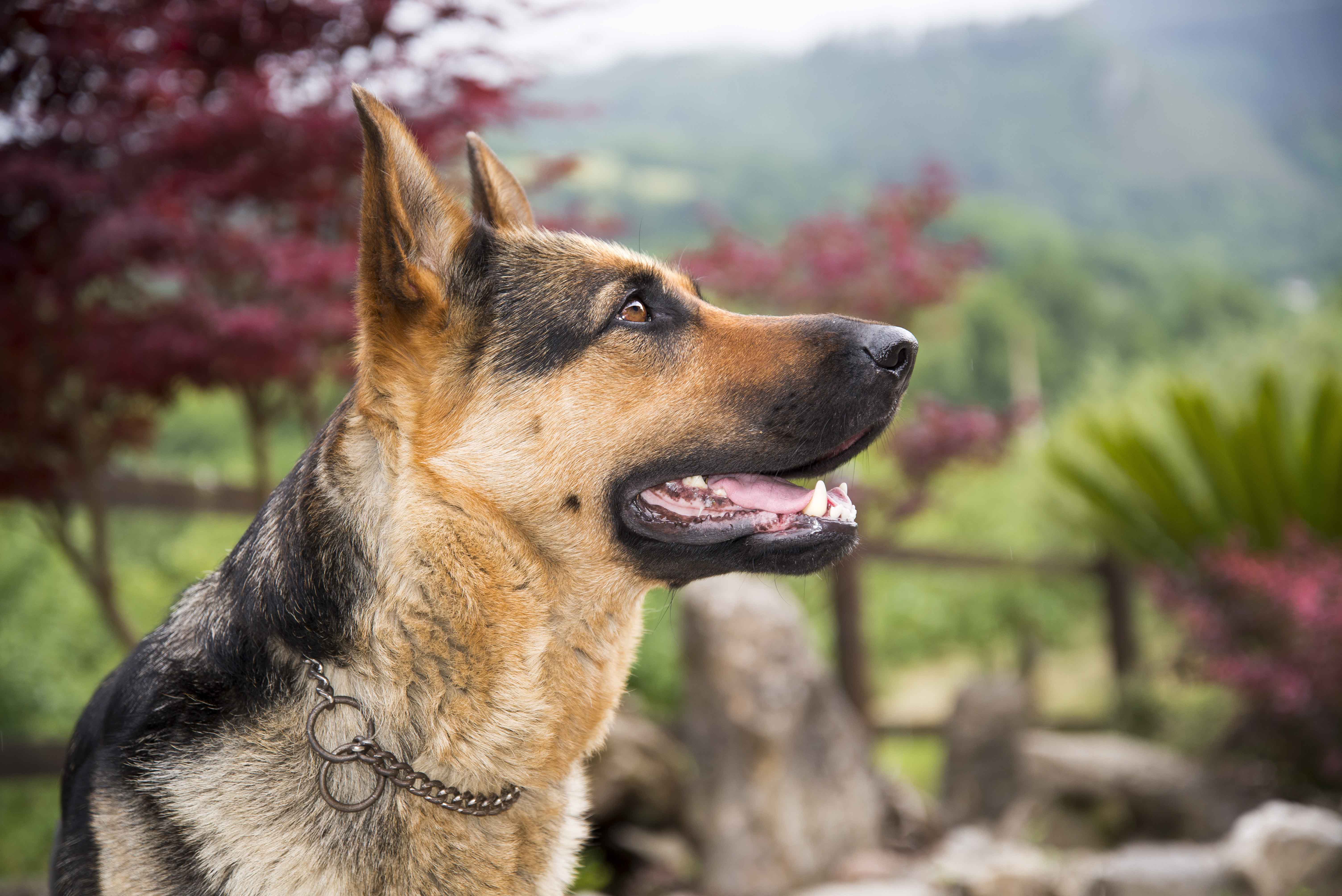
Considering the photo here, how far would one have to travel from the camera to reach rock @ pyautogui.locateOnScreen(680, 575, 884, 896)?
17.1 feet

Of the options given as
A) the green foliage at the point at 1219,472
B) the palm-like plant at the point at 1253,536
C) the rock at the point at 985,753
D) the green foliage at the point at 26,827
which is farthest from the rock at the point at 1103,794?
the green foliage at the point at 26,827

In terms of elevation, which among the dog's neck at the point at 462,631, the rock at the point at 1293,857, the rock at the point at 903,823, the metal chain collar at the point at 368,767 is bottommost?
the rock at the point at 903,823

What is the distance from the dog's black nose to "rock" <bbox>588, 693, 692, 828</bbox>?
3813mm

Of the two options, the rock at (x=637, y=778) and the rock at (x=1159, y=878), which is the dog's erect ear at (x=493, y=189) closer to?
the rock at (x=637, y=778)

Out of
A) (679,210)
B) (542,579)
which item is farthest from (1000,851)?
(679,210)

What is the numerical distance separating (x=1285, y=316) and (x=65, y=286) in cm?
1495

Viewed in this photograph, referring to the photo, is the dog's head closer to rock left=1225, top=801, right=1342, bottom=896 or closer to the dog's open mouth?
the dog's open mouth

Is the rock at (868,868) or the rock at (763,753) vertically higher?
the rock at (763,753)

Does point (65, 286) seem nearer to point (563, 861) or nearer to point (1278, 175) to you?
point (563, 861)

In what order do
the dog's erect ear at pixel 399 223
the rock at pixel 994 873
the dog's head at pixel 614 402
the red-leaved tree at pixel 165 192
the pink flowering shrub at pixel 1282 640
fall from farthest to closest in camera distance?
the pink flowering shrub at pixel 1282 640
the rock at pixel 994 873
the red-leaved tree at pixel 165 192
the dog's head at pixel 614 402
the dog's erect ear at pixel 399 223

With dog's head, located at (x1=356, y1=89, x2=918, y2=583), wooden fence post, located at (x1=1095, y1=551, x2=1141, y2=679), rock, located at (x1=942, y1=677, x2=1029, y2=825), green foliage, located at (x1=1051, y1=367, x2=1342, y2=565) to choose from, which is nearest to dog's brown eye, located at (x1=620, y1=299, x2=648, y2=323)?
dog's head, located at (x1=356, y1=89, x2=918, y2=583)

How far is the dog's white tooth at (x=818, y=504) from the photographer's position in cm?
229

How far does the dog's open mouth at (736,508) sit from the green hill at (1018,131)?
1545cm

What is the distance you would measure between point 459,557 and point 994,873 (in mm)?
4017
